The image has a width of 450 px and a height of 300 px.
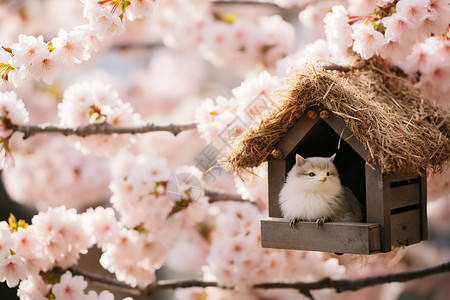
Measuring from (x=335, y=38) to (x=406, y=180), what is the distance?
623 mm

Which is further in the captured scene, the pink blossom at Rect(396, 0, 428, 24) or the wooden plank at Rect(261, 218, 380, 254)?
the pink blossom at Rect(396, 0, 428, 24)

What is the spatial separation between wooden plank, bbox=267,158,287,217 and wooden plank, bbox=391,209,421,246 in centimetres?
41

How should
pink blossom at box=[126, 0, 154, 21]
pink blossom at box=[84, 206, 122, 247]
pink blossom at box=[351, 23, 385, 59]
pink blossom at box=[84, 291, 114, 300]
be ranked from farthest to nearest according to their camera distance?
pink blossom at box=[84, 206, 122, 247] → pink blossom at box=[84, 291, 114, 300] → pink blossom at box=[351, 23, 385, 59] → pink blossom at box=[126, 0, 154, 21]

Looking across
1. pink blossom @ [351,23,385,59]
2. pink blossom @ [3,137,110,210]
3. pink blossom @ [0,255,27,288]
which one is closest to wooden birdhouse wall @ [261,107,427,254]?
pink blossom @ [351,23,385,59]

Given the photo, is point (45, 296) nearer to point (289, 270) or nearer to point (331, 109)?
point (289, 270)

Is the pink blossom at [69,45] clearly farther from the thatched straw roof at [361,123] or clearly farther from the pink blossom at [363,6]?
the pink blossom at [363,6]

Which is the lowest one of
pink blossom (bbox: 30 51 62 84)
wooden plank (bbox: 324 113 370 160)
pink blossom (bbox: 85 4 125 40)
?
wooden plank (bbox: 324 113 370 160)

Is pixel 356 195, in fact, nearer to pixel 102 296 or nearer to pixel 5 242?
pixel 102 296

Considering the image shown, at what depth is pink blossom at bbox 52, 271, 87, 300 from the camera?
2576mm

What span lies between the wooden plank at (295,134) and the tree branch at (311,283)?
97 cm

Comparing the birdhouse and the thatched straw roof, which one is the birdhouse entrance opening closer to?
the birdhouse

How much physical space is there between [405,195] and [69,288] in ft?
4.83

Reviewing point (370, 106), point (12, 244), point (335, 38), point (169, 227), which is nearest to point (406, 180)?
point (370, 106)

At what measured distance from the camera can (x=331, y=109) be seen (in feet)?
6.48
